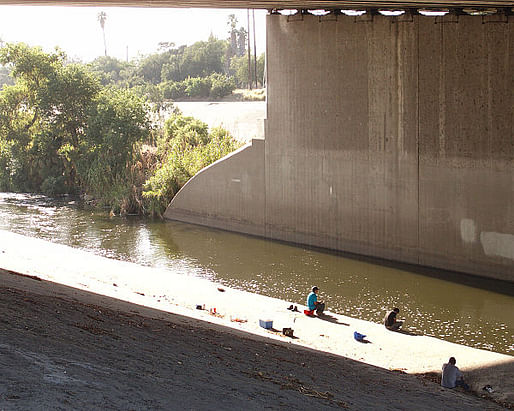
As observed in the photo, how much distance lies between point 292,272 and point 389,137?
580cm

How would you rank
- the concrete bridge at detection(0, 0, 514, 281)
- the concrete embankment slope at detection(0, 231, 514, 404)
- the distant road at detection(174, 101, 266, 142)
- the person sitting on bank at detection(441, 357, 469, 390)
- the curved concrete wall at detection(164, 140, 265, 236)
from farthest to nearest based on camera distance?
the distant road at detection(174, 101, 266, 142)
the curved concrete wall at detection(164, 140, 265, 236)
the concrete bridge at detection(0, 0, 514, 281)
the concrete embankment slope at detection(0, 231, 514, 404)
the person sitting on bank at detection(441, 357, 469, 390)

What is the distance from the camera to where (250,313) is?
659 inches

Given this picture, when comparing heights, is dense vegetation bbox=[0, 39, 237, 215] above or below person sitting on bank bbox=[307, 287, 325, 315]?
above

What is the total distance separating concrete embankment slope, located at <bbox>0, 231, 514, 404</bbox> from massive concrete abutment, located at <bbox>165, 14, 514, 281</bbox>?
6477 mm

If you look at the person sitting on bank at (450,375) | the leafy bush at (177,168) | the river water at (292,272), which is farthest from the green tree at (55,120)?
the person sitting on bank at (450,375)

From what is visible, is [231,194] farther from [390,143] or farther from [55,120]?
[55,120]

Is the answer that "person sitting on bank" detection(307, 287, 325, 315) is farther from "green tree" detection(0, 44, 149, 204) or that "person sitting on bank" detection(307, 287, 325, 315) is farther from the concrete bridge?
"green tree" detection(0, 44, 149, 204)

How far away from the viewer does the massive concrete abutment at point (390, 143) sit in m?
20.6

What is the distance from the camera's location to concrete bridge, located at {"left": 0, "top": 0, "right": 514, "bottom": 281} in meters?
20.5

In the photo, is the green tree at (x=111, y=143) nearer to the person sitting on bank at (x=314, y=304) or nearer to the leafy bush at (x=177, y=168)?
the leafy bush at (x=177, y=168)

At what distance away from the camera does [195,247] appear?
26344 mm

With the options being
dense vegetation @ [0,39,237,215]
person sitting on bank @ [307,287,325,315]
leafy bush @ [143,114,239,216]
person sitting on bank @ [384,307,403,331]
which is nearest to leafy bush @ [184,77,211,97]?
dense vegetation @ [0,39,237,215]

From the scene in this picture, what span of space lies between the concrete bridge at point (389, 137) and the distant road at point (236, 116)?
9.68 metres

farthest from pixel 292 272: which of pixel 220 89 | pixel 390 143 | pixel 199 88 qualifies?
pixel 199 88
